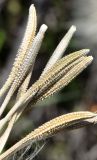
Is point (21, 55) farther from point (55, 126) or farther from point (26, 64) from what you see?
point (55, 126)

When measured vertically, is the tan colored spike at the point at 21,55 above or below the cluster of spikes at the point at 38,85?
above

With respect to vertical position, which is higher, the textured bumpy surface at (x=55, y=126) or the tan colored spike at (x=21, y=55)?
the tan colored spike at (x=21, y=55)

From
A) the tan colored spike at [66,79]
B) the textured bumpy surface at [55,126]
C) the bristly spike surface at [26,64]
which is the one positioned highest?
the bristly spike surface at [26,64]

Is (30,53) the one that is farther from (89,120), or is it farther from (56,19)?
(56,19)

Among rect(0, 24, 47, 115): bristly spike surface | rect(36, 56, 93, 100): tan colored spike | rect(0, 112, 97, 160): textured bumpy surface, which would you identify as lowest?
Result: rect(0, 112, 97, 160): textured bumpy surface

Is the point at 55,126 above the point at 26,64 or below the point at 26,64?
below

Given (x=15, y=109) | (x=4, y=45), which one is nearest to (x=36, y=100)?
(x=15, y=109)

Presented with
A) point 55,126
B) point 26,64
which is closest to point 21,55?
point 26,64

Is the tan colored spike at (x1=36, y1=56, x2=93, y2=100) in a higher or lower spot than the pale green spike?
lower
